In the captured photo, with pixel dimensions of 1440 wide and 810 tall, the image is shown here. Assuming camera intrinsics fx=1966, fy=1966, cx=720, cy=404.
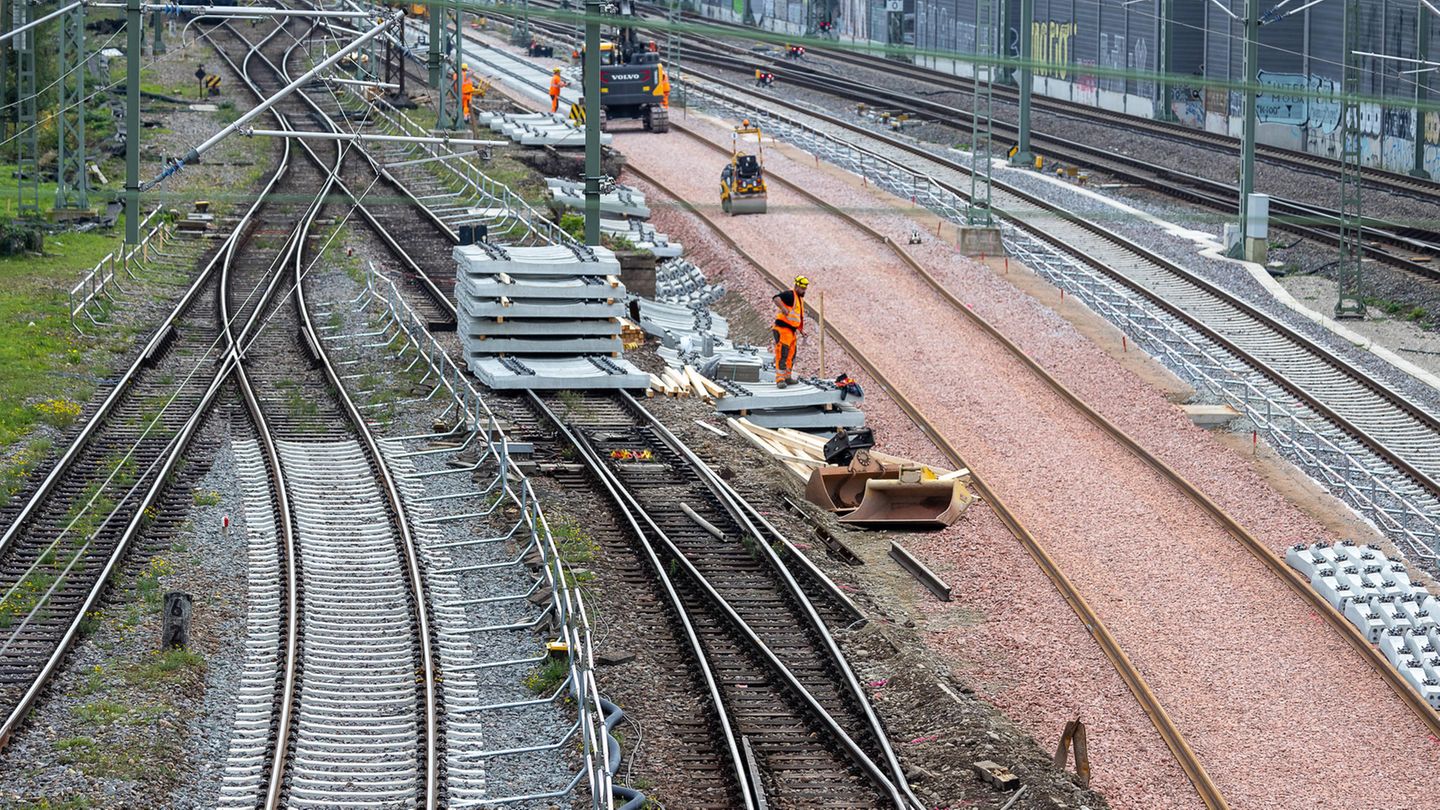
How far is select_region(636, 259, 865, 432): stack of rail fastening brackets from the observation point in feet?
84.4

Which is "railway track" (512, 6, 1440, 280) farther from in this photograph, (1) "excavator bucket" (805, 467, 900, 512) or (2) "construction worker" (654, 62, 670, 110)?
(1) "excavator bucket" (805, 467, 900, 512)

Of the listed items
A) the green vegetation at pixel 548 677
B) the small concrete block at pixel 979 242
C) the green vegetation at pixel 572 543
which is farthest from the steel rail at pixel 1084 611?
the small concrete block at pixel 979 242

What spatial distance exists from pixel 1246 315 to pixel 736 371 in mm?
9357

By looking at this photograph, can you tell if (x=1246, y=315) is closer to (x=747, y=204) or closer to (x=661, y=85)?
(x=747, y=204)

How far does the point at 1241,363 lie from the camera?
28.8m

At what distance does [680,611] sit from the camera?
55.7ft

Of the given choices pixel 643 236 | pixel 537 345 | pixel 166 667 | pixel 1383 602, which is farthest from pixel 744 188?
pixel 166 667

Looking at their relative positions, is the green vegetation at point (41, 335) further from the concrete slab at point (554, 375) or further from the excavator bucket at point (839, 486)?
the excavator bucket at point (839, 486)

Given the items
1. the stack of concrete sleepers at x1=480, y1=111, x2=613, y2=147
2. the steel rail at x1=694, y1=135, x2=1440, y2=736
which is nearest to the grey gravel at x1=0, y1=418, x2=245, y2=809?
the steel rail at x1=694, y1=135, x2=1440, y2=736

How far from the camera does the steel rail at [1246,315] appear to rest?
2538 centimetres

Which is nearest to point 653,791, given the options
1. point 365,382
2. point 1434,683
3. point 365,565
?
point 365,565

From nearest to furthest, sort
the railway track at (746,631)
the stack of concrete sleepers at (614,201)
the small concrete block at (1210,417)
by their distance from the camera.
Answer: the railway track at (746,631), the small concrete block at (1210,417), the stack of concrete sleepers at (614,201)

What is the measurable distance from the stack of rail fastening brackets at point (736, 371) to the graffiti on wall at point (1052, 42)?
3468 centimetres

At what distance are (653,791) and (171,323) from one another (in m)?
18.2
